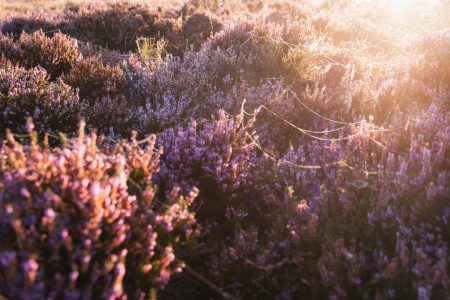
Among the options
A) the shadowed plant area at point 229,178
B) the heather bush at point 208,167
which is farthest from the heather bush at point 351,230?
the heather bush at point 208,167

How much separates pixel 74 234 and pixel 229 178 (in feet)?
4.42

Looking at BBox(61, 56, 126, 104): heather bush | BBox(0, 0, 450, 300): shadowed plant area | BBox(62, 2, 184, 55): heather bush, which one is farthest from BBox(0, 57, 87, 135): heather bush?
BBox(62, 2, 184, 55): heather bush

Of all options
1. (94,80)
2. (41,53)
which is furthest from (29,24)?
(94,80)

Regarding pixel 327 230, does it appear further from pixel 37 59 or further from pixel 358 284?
pixel 37 59

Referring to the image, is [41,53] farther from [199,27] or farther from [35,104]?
[199,27]

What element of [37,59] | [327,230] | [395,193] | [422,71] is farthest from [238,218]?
[37,59]

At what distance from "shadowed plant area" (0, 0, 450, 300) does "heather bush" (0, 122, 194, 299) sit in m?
0.01

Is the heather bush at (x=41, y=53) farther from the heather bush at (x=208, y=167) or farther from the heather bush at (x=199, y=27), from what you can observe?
the heather bush at (x=199, y=27)

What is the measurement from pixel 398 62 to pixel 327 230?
3456 mm

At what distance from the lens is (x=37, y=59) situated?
4391 mm

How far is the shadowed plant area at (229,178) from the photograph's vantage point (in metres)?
1.51

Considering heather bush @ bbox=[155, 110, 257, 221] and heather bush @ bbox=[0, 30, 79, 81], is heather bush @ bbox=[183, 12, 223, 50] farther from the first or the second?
heather bush @ bbox=[155, 110, 257, 221]

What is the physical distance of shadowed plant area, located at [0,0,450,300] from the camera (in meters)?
1.51

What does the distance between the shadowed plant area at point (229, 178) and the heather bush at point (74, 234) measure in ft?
0.04
